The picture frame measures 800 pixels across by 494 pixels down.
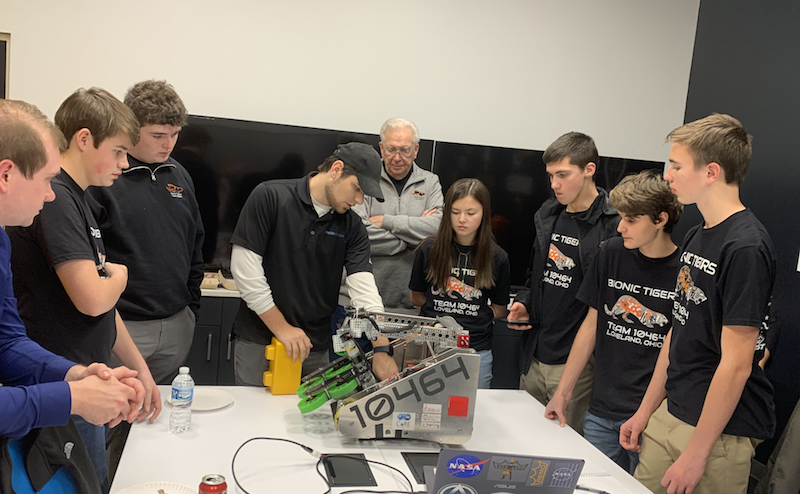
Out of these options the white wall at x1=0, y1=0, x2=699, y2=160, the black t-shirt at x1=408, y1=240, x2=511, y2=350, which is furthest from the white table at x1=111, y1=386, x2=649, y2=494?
the white wall at x1=0, y1=0, x2=699, y2=160

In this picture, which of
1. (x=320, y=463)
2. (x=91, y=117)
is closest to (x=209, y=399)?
(x=320, y=463)

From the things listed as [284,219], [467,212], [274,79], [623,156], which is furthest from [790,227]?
[274,79]

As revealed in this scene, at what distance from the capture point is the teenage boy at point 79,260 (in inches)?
63.6

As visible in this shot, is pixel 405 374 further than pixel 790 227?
No

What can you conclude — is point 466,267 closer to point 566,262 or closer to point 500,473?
point 566,262

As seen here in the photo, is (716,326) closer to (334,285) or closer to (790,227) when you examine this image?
(334,285)

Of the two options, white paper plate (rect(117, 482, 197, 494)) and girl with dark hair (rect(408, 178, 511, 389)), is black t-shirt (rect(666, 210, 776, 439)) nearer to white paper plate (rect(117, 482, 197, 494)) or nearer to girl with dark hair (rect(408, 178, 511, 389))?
girl with dark hair (rect(408, 178, 511, 389))

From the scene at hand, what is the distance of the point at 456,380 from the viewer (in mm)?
1819

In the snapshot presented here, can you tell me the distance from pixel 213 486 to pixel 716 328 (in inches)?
58.0

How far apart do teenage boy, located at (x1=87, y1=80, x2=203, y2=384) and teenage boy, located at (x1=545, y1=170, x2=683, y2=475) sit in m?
1.54

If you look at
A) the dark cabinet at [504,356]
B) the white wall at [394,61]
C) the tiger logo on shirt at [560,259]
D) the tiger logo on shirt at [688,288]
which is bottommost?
the dark cabinet at [504,356]

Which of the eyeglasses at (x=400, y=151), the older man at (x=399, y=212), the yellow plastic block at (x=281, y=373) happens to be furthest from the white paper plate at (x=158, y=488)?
the eyeglasses at (x=400, y=151)

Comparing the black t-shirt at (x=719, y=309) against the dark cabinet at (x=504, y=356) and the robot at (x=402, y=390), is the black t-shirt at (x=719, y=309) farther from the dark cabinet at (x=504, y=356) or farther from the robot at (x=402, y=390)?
the dark cabinet at (x=504, y=356)

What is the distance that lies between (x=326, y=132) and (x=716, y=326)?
268 cm
